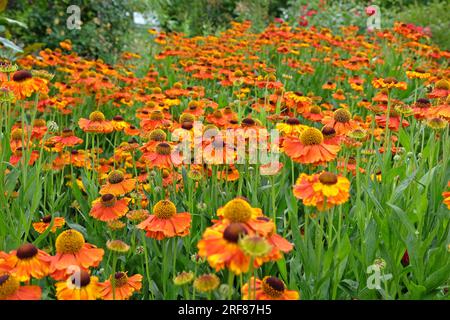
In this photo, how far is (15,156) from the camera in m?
2.41

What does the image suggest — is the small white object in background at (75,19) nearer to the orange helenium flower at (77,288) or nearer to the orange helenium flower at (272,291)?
the orange helenium flower at (77,288)

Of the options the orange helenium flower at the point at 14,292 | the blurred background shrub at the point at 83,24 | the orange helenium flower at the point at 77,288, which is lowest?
the orange helenium flower at the point at 77,288

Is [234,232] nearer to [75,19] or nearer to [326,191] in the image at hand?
[326,191]

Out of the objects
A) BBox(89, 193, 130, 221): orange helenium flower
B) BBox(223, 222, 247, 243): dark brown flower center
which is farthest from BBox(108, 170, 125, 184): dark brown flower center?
BBox(223, 222, 247, 243): dark brown flower center

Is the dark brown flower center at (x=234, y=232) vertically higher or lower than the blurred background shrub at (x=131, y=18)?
lower

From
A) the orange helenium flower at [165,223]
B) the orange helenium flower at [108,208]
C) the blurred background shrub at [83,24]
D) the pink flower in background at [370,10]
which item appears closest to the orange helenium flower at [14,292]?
the orange helenium flower at [165,223]

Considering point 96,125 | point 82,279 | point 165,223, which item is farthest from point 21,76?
point 82,279

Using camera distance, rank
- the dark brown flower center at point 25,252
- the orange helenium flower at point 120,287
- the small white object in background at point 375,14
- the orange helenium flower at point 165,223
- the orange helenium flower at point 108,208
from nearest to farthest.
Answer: the dark brown flower center at point 25,252 → the orange helenium flower at point 120,287 → the orange helenium flower at point 165,223 → the orange helenium flower at point 108,208 → the small white object in background at point 375,14

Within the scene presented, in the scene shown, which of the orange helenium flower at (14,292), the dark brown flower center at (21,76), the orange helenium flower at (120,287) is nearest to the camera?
the orange helenium flower at (14,292)

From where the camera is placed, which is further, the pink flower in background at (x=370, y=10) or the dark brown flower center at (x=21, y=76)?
the pink flower in background at (x=370, y=10)

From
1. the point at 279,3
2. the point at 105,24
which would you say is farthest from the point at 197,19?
the point at 105,24

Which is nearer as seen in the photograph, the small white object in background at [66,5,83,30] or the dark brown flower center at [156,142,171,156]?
the dark brown flower center at [156,142,171,156]

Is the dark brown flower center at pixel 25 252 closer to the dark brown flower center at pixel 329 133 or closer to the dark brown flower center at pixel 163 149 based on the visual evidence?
the dark brown flower center at pixel 163 149

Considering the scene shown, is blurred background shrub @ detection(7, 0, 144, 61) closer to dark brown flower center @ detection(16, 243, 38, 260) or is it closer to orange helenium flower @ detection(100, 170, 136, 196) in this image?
orange helenium flower @ detection(100, 170, 136, 196)
